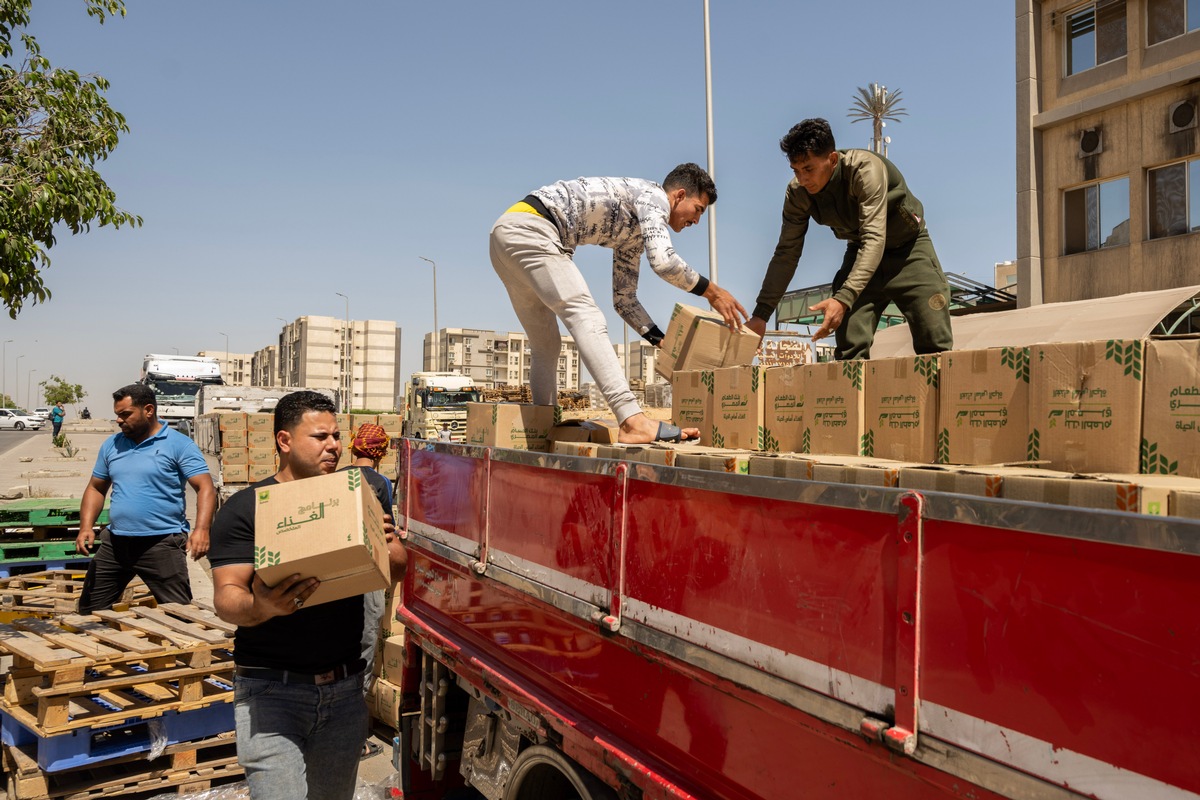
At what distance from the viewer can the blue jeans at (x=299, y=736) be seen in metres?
3.01

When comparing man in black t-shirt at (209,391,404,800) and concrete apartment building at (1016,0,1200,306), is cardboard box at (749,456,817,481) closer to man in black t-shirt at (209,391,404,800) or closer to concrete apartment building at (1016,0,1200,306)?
man in black t-shirt at (209,391,404,800)

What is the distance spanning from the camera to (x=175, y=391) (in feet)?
114

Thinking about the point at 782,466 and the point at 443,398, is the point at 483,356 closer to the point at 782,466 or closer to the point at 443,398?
the point at 443,398

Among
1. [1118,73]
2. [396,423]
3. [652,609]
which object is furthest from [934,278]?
[396,423]

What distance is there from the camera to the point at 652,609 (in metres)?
2.42

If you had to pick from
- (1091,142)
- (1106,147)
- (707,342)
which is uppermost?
(1091,142)

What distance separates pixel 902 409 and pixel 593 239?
86.3 inches

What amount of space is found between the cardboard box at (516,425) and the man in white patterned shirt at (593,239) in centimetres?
37

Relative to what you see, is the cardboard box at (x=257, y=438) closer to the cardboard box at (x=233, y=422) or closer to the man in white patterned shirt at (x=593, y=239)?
the cardboard box at (x=233, y=422)

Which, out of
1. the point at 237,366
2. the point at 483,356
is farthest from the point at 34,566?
the point at 237,366

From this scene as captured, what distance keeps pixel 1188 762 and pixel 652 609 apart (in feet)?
4.67

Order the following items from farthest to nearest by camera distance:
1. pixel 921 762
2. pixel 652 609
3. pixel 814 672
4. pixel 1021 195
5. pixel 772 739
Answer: pixel 1021 195
pixel 652 609
pixel 772 739
pixel 814 672
pixel 921 762

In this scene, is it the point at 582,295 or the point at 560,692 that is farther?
the point at 582,295

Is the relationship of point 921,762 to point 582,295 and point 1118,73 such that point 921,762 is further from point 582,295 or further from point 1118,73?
point 1118,73
